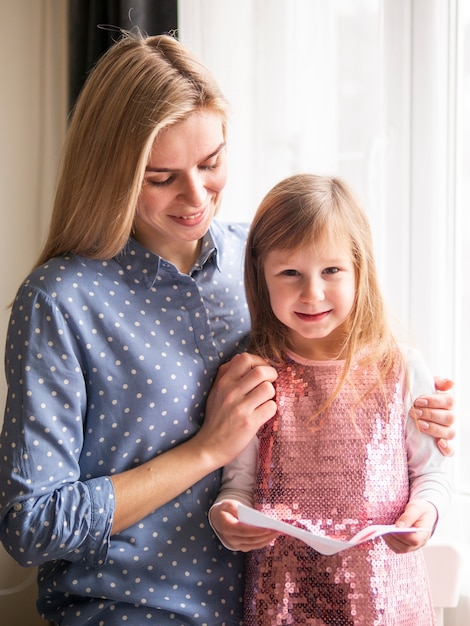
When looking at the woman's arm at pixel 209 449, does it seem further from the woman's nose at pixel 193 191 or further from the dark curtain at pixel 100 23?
the dark curtain at pixel 100 23

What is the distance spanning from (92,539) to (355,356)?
1.87ft

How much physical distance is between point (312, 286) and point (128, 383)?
0.38m

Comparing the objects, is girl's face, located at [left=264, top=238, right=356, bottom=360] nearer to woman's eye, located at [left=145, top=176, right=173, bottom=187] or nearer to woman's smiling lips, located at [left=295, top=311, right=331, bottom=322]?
woman's smiling lips, located at [left=295, top=311, right=331, bottom=322]

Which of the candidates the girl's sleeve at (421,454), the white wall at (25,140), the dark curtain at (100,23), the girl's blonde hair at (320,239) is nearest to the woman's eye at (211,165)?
the girl's blonde hair at (320,239)

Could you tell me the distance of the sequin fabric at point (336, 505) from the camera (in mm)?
1461

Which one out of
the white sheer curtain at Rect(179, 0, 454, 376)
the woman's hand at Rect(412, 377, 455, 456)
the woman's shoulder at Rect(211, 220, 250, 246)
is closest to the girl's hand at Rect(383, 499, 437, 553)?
the woman's hand at Rect(412, 377, 455, 456)

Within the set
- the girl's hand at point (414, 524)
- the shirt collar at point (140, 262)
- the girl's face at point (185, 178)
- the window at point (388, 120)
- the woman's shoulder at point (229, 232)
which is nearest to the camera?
the girl's hand at point (414, 524)

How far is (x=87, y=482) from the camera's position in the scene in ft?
4.84

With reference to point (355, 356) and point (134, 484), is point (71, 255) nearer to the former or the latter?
point (134, 484)

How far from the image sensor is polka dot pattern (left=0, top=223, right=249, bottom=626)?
56.6 inches

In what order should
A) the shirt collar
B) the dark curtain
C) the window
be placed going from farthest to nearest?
the dark curtain → the window → the shirt collar

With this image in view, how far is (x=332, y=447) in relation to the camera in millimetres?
1508

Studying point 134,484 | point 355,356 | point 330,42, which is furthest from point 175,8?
point 134,484

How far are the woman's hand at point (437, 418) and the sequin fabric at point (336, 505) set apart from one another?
0.03 meters
